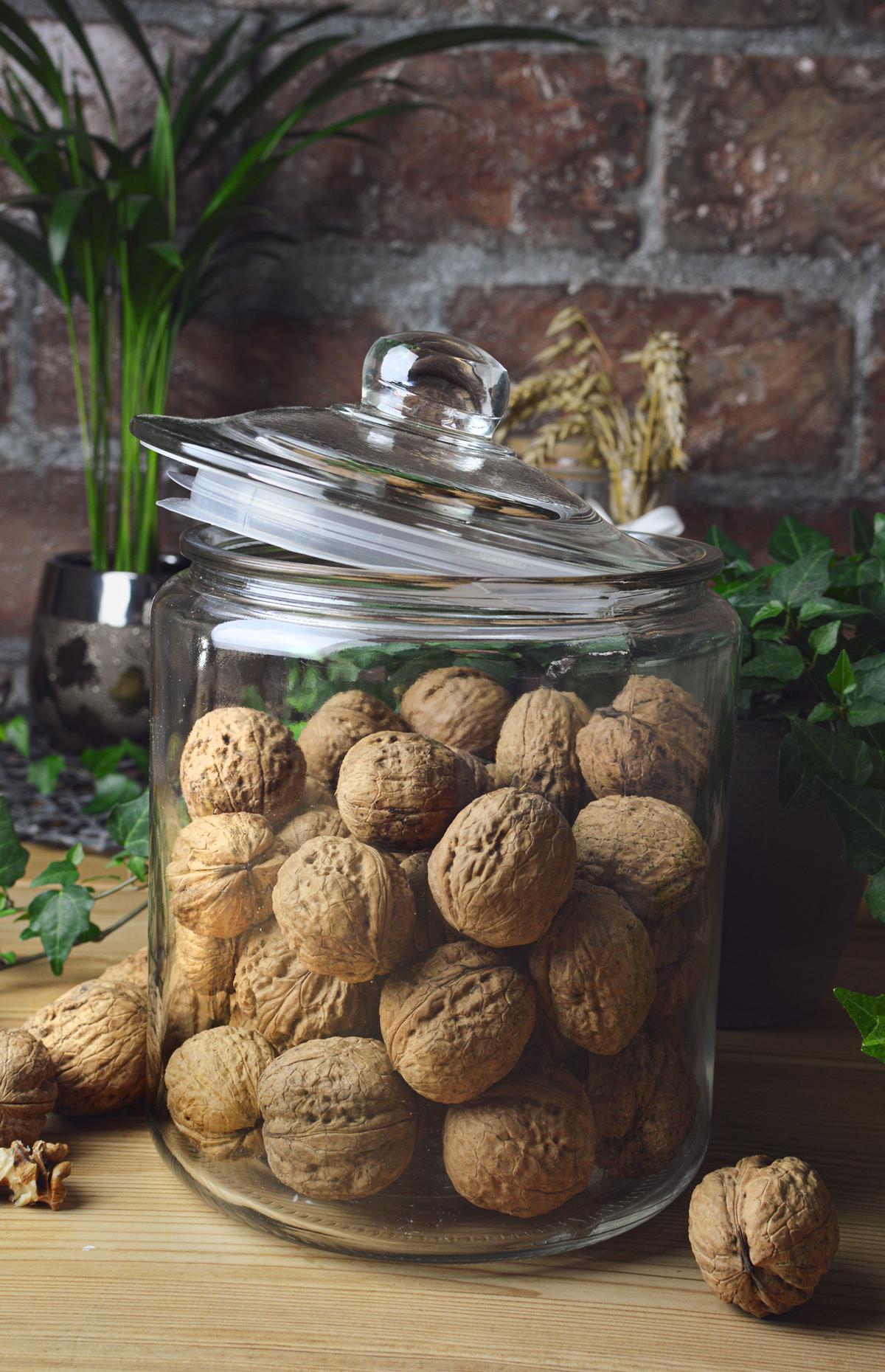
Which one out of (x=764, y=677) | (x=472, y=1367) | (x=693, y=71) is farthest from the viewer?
(x=693, y=71)

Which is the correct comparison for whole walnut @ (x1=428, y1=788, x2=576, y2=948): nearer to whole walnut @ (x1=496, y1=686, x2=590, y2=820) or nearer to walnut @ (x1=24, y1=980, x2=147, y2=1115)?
whole walnut @ (x1=496, y1=686, x2=590, y2=820)

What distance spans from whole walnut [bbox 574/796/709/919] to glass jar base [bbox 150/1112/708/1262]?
0.09 metres

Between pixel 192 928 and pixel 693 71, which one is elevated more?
pixel 693 71

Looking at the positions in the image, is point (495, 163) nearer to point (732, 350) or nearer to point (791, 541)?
point (732, 350)

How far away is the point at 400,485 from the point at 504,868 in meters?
0.12

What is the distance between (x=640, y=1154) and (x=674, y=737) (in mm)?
140

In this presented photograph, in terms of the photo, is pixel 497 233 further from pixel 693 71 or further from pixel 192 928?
pixel 192 928

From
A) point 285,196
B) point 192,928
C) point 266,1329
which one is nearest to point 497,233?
point 285,196

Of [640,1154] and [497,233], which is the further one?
[497,233]

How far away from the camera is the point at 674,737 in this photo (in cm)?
45

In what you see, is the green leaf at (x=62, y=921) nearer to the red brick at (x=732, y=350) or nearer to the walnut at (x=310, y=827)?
the walnut at (x=310, y=827)

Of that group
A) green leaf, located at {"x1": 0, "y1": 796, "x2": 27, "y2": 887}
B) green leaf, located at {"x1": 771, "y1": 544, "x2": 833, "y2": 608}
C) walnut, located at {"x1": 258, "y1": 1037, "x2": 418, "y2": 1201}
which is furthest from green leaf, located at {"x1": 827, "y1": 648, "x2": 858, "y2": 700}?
green leaf, located at {"x1": 0, "y1": 796, "x2": 27, "y2": 887}

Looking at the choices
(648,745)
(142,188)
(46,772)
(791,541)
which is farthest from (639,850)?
(142,188)

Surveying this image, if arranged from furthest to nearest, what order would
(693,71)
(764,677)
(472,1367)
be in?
(693,71) < (764,677) < (472,1367)
